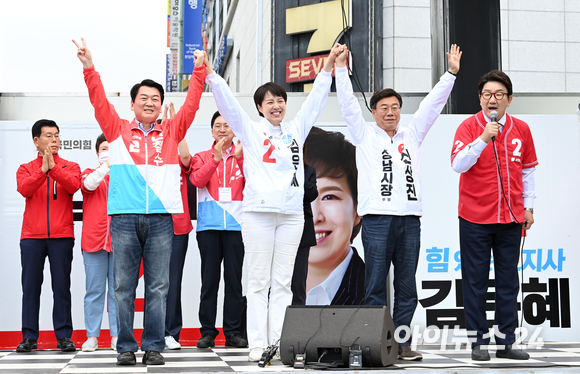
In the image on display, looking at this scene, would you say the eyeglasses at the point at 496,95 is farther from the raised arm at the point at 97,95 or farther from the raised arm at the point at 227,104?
the raised arm at the point at 97,95

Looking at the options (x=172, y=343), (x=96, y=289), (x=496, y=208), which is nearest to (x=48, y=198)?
(x=96, y=289)

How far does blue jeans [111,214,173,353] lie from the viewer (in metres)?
3.64

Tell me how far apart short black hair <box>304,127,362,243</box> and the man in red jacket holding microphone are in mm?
1848

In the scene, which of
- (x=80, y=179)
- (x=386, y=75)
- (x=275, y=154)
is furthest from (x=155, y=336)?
(x=386, y=75)

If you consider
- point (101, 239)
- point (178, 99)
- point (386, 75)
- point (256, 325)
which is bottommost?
point (256, 325)

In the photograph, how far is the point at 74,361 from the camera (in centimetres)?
393

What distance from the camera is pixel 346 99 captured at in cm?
399

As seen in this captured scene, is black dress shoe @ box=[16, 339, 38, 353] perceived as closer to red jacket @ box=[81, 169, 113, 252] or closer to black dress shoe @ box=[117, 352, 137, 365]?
red jacket @ box=[81, 169, 113, 252]

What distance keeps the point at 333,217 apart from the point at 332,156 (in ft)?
1.65

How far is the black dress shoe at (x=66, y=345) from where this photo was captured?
15.1 feet

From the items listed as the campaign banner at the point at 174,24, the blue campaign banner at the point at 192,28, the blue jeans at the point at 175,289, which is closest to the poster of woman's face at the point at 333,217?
the blue jeans at the point at 175,289

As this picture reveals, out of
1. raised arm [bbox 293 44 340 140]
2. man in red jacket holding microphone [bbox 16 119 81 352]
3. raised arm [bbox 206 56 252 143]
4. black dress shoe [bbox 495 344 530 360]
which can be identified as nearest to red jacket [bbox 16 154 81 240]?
man in red jacket holding microphone [bbox 16 119 81 352]

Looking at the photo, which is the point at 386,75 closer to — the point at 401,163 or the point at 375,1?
the point at 375,1

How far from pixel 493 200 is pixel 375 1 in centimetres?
766
